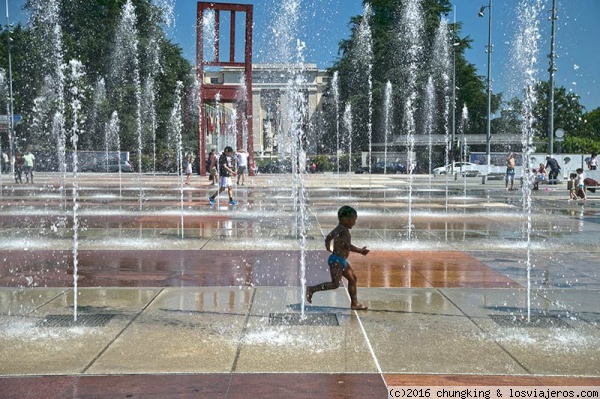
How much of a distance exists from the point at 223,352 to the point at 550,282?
177 inches

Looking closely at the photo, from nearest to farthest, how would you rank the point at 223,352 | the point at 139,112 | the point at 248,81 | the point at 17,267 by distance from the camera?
the point at 223,352
the point at 17,267
the point at 248,81
the point at 139,112

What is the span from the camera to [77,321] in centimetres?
605

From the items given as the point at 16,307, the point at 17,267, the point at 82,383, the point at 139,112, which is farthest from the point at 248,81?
the point at 82,383

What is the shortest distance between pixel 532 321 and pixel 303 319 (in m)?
2.05

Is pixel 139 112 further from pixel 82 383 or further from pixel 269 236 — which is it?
pixel 82 383

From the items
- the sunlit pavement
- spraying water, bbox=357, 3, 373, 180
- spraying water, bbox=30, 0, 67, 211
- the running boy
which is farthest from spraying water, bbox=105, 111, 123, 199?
the running boy

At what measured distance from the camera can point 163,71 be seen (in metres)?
58.0

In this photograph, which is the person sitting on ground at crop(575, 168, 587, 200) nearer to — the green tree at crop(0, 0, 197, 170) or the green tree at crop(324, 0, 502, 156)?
the green tree at crop(324, 0, 502, 156)

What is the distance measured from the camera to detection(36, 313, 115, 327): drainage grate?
5945mm

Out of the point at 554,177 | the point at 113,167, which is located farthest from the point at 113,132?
the point at 554,177

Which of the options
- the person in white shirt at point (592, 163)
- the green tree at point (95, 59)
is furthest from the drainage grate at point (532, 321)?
the green tree at point (95, 59)

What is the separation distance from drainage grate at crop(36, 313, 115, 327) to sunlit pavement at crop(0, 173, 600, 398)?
0.06 feet

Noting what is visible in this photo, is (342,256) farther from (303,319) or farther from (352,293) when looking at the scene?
(303,319)

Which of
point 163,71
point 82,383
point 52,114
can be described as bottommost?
point 82,383
